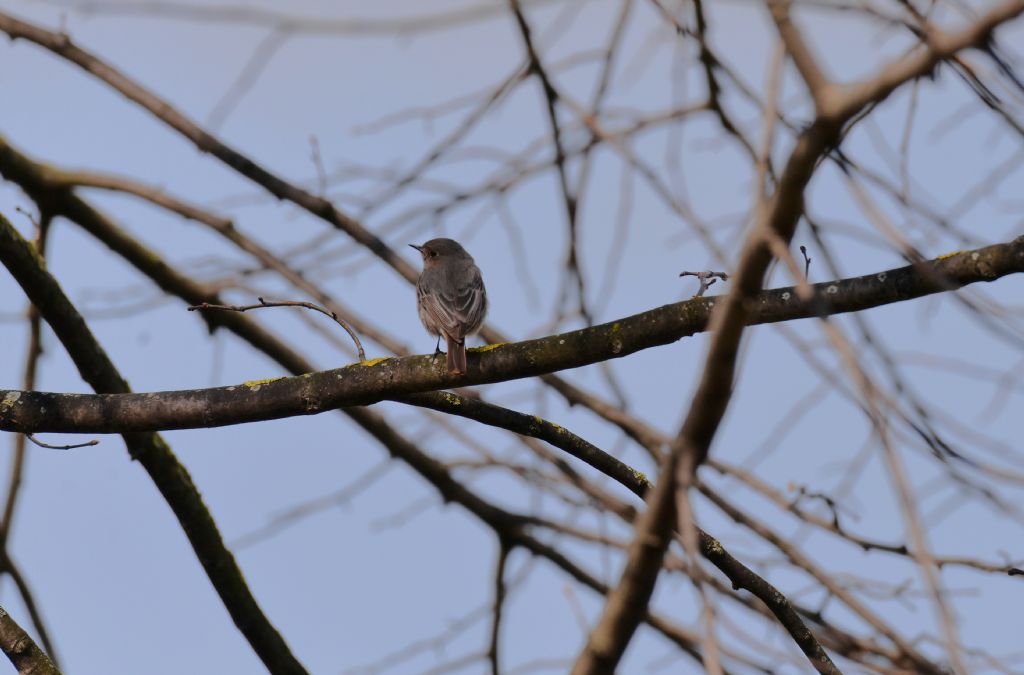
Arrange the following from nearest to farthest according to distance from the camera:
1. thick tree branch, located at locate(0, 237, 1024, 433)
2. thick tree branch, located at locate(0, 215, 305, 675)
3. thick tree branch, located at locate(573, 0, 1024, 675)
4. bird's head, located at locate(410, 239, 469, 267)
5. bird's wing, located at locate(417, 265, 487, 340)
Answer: thick tree branch, located at locate(573, 0, 1024, 675), thick tree branch, located at locate(0, 237, 1024, 433), thick tree branch, located at locate(0, 215, 305, 675), bird's wing, located at locate(417, 265, 487, 340), bird's head, located at locate(410, 239, 469, 267)

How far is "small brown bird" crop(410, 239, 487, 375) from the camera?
569 cm

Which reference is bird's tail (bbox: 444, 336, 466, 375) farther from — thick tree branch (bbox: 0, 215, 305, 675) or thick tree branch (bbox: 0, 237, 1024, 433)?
thick tree branch (bbox: 0, 215, 305, 675)

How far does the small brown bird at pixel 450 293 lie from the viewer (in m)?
5.69

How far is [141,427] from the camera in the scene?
→ 13.1 ft

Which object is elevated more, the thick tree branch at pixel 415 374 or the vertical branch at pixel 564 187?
the vertical branch at pixel 564 187

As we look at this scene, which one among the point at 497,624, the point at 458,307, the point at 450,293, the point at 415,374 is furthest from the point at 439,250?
the point at 415,374

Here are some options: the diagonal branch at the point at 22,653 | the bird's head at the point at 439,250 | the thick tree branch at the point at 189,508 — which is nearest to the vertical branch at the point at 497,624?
the thick tree branch at the point at 189,508

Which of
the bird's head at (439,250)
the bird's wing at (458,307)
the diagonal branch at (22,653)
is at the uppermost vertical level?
the bird's head at (439,250)

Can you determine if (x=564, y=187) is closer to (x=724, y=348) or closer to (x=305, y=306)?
(x=305, y=306)

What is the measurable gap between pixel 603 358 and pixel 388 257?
2262 millimetres

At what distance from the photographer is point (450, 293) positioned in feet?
21.4

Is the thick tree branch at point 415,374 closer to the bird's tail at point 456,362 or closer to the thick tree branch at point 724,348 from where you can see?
the bird's tail at point 456,362

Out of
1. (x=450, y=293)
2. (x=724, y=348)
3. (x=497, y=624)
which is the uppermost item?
(x=450, y=293)

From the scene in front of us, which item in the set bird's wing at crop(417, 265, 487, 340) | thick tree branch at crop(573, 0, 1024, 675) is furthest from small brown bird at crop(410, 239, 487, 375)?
thick tree branch at crop(573, 0, 1024, 675)
